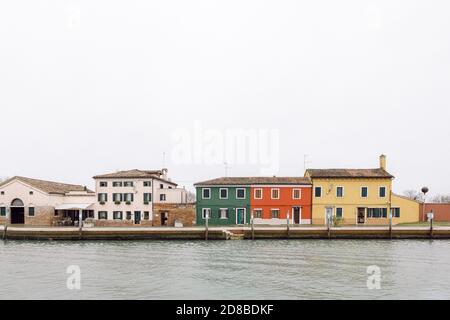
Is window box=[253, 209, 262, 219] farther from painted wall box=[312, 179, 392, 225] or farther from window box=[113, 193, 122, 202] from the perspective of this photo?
window box=[113, 193, 122, 202]

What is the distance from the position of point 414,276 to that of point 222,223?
25.8 metres

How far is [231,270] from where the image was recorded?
2061cm

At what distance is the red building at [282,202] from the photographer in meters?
42.8

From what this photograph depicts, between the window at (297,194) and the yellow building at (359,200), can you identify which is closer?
the yellow building at (359,200)

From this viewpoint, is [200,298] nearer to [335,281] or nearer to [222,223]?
[335,281]

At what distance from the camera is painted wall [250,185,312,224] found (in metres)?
42.8

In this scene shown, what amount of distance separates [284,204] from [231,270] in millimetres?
23222

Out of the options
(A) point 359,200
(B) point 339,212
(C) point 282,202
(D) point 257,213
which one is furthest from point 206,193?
(A) point 359,200

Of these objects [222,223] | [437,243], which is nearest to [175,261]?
[222,223]

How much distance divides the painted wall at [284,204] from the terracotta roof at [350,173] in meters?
2.15

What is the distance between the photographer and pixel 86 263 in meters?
23.3

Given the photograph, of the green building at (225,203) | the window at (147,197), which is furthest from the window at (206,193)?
the window at (147,197)

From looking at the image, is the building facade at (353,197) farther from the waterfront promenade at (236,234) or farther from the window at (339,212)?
the waterfront promenade at (236,234)

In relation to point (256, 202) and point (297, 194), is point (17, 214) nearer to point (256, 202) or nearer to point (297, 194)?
point (256, 202)
